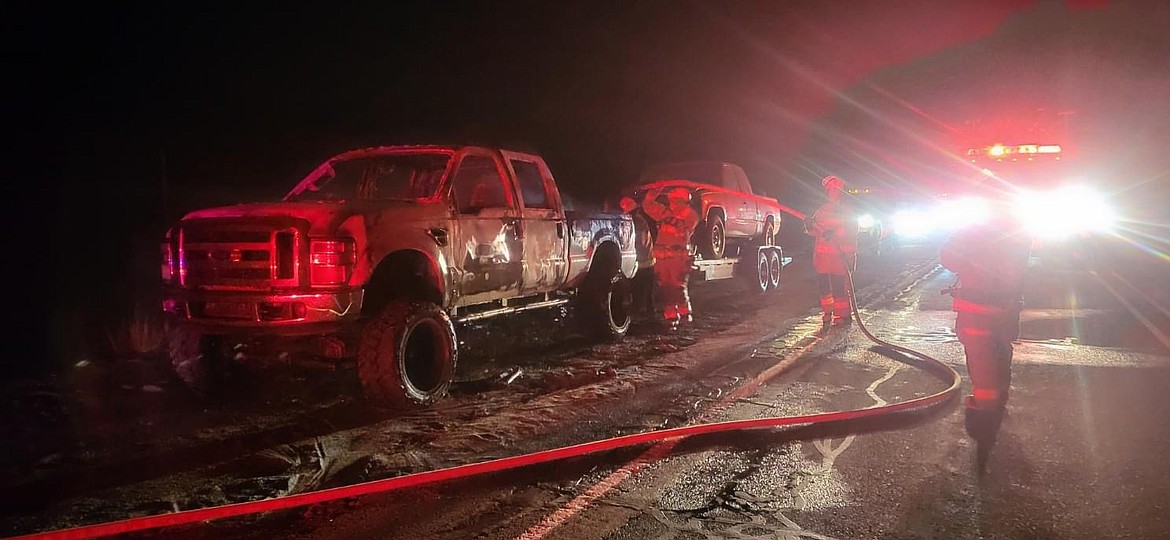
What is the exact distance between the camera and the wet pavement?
4.05 metres

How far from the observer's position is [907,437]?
5.53 meters

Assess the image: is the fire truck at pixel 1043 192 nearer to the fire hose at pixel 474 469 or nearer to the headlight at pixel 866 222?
the fire hose at pixel 474 469

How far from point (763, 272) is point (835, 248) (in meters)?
4.14

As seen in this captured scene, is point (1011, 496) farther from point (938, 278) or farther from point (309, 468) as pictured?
point (938, 278)

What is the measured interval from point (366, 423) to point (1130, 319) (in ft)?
34.8

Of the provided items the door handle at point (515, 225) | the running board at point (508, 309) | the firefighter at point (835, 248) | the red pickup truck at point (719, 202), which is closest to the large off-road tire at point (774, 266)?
the red pickup truck at point (719, 202)

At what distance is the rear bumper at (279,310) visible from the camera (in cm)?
589

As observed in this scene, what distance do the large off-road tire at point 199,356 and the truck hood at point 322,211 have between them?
3.95 feet

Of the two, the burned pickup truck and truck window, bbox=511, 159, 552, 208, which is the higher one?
truck window, bbox=511, 159, 552, 208

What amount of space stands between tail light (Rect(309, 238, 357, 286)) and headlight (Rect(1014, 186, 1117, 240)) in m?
5.12

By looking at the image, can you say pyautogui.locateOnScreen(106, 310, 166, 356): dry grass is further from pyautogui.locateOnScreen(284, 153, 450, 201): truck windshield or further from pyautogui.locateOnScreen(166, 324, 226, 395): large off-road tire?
pyautogui.locateOnScreen(284, 153, 450, 201): truck windshield

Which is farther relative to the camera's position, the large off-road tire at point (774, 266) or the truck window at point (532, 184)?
the large off-road tire at point (774, 266)

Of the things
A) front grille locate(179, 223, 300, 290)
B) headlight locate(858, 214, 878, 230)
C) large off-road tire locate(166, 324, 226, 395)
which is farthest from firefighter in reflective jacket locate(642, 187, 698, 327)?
headlight locate(858, 214, 878, 230)

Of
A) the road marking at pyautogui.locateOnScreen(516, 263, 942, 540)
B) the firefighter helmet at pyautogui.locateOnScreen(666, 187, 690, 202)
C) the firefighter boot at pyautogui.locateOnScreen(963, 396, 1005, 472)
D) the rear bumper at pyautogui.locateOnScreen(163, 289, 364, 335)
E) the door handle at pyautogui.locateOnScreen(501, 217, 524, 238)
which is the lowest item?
the road marking at pyautogui.locateOnScreen(516, 263, 942, 540)
